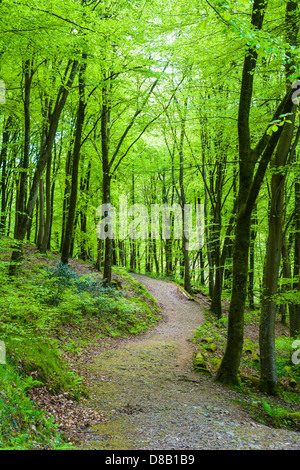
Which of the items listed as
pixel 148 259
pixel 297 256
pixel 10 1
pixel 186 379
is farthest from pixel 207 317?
pixel 148 259

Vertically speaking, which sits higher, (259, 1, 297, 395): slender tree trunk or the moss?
(259, 1, 297, 395): slender tree trunk

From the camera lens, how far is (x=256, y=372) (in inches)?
375

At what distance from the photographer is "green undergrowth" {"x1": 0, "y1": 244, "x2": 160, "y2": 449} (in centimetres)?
355

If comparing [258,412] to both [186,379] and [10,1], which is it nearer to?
[186,379]

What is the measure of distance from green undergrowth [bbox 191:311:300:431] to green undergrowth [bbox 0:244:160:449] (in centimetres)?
273

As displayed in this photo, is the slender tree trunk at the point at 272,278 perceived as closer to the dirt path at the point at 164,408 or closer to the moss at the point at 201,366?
A: the dirt path at the point at 164,408

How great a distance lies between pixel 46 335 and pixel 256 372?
6.44 m

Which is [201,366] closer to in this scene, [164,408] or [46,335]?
[164,408]

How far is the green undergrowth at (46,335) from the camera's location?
3553 mm

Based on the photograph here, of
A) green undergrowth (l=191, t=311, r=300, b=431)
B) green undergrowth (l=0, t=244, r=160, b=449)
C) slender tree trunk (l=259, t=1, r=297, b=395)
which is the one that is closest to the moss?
green undergrowth (l=191, t=311, r=300, b=431)

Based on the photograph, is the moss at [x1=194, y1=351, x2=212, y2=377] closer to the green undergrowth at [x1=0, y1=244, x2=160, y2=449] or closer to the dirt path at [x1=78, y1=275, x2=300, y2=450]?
the dirt path at [x1=78, y1=275, x2=300, y2=450]

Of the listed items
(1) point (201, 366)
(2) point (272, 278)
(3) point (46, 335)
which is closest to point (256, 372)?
(1) point (201, 366)

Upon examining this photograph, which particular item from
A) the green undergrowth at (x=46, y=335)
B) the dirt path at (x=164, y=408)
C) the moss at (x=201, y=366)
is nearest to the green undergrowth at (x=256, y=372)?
the moss at (x=201, y=366)
